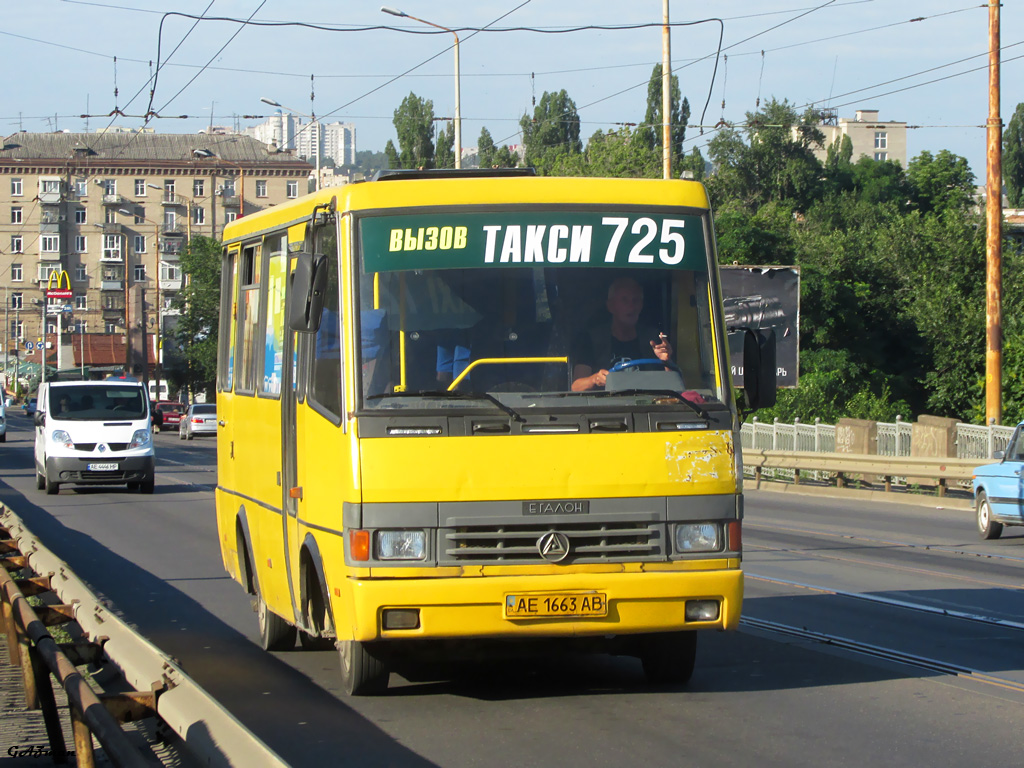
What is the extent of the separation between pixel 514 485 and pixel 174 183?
11658 cm

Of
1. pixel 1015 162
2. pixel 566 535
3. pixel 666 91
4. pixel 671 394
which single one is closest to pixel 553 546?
pixel 566 535

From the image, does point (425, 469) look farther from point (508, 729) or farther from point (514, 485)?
point (508, 729)

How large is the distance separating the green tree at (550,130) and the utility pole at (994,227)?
82.9m

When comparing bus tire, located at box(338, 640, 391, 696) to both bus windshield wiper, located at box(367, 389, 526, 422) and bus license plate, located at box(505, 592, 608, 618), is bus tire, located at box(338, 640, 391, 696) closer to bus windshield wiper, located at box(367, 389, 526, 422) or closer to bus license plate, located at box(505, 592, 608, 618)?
bus license plate, located at box(505, 592, 608, 618)

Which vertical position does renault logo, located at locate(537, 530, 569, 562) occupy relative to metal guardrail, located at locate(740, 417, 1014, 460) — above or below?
above

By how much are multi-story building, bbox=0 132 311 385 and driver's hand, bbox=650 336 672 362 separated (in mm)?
110366

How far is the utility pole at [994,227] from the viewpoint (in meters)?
24.7

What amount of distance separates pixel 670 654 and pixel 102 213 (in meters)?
116

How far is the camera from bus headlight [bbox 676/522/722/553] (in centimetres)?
668

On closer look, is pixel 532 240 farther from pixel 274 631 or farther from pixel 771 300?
pixel 771 300

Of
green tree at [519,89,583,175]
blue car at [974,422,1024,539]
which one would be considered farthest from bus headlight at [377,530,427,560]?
green tree at [519,89,583,175]

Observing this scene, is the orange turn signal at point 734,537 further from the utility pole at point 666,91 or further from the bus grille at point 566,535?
the utility pole at point 666,91

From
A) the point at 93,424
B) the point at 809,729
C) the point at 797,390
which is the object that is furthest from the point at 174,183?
the point at 809,729

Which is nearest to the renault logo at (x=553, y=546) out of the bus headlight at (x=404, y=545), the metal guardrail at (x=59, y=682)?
the bus headlight at (x=404, y=545)
